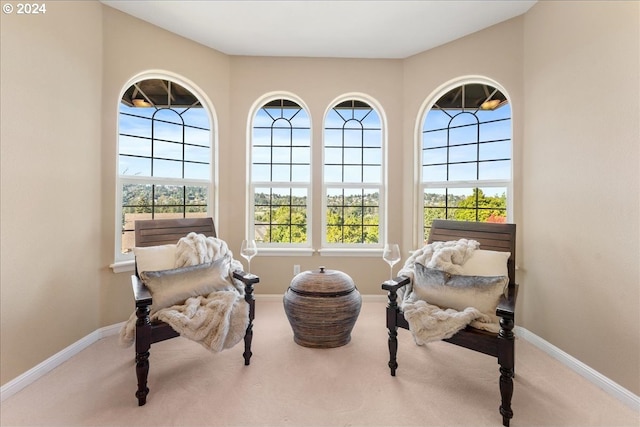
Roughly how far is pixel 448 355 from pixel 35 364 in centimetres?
276

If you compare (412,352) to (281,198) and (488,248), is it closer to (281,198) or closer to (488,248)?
(488,248)

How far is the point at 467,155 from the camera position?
2.96 m

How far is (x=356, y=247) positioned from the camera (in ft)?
11.1

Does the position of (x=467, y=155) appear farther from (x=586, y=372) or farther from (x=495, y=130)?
(x=586, y=372)

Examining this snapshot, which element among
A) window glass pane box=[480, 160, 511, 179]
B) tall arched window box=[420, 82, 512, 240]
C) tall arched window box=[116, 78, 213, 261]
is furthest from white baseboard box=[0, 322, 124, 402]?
window glass pane box=[480, 160, 511, 179]

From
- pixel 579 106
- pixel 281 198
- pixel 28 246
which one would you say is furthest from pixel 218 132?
pixel 579 106

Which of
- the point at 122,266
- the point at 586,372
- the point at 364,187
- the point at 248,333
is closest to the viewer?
the point at 586,372

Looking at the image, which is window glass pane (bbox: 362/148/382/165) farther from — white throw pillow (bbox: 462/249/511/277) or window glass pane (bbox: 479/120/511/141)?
white throw pillow (bbox: 462/249/511/277)

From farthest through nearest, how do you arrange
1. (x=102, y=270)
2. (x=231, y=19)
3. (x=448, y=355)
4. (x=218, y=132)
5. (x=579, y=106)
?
(x=218, y=132), (x=231, y=19), (x=102, y=270), (x=448, y=355), (x=579, y=106)

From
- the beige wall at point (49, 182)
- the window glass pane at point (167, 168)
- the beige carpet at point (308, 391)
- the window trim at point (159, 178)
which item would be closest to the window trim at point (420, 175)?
the beige carpet at point (308, 391)

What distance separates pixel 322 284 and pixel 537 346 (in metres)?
1.76

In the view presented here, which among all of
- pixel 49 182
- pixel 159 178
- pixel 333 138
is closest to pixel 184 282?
pixel 49 182

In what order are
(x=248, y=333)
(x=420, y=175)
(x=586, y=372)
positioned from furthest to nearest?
(x=420, y=175), (x=248, y=333), (x=586, y=372)

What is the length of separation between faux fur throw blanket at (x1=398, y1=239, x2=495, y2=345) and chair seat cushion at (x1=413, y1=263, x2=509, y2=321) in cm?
5
